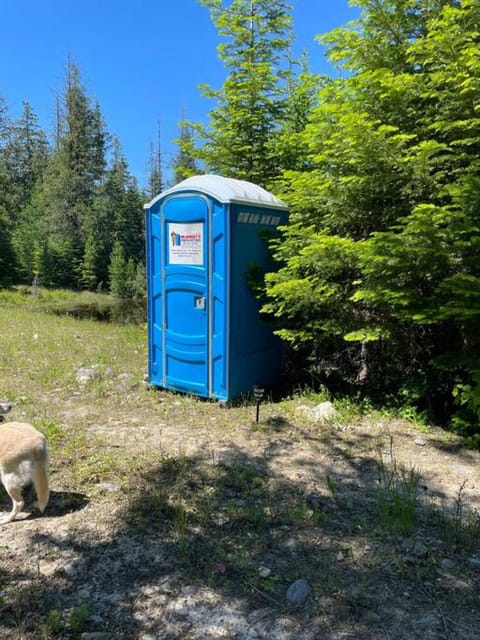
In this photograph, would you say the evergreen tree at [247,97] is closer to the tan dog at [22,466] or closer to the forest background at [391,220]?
the forest background at [391,220]

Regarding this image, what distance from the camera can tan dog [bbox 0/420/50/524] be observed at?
260cm

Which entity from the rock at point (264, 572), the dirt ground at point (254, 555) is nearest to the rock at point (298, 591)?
the dirt ground at point (254, 555)

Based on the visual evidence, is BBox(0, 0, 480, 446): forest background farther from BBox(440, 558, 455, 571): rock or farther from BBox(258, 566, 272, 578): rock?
BBox(258, 566, 272, 578): rock

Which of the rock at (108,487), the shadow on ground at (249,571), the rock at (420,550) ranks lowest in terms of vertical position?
the rock at (108,487)

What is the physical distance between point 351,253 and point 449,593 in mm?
2885

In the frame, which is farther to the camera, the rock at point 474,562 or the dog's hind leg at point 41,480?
the dog's hind leg at point 41,480

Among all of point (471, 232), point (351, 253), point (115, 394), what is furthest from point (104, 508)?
point (471, 232)

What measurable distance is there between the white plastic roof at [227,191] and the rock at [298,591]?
3580 mm

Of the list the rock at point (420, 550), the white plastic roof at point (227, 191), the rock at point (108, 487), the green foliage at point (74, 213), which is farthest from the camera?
the green foliage at point (74, 213)

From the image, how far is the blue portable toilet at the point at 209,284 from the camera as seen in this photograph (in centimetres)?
486

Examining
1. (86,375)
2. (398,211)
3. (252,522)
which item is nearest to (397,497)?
(252,522)

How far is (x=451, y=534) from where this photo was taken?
2.48 metres

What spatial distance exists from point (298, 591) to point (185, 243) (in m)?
3.80

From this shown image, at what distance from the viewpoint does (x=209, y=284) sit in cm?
499
